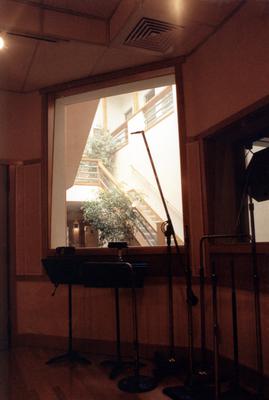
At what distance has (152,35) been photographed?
2.86m

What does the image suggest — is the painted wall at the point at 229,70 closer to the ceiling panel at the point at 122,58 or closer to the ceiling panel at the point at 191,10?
the ceiling panel at the point at 191,10

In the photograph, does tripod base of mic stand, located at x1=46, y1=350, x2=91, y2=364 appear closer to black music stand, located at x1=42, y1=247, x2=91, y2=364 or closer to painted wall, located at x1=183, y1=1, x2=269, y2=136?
black music stand, located at x1=42, y1=247, x2=91, y2=364

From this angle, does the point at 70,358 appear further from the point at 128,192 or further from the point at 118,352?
the point at 128,192

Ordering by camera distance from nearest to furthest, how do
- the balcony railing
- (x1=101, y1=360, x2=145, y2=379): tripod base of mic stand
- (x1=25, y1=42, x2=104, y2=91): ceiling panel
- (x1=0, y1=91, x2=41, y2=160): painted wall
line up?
1. (x1=101, y1=360, x2=145, y2=379): tripod base of mic stand
2. (x1=25, y1=42, x2=104, y2=91): ceiling panel
3. (x1=0, y1=91, x2=41, y2=160): painted wall
4. the balcony railing

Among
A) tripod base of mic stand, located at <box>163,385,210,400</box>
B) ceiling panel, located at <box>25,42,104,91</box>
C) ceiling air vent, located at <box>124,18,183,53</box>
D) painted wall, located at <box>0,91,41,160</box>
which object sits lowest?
tripod base of mic stand, located at <box>163,385,210,400</box>

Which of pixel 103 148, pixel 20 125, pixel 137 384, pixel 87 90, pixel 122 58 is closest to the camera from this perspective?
pixel 137 384

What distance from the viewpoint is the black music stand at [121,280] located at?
8.67 feet

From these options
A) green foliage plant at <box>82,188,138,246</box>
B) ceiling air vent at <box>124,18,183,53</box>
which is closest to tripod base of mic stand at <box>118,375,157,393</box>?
green foliage plant at <box>82,188,138,246</box>

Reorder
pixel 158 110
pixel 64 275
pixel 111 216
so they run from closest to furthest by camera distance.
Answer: pixel 64 275, pixel 111 216, pixel 158 110

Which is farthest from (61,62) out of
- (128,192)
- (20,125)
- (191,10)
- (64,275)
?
(128,192)

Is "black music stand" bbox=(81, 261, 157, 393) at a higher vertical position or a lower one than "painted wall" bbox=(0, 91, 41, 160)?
lower

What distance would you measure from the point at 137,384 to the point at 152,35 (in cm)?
262

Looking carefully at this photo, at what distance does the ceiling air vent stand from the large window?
1.74ft

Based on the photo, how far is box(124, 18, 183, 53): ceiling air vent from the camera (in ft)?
8.91
